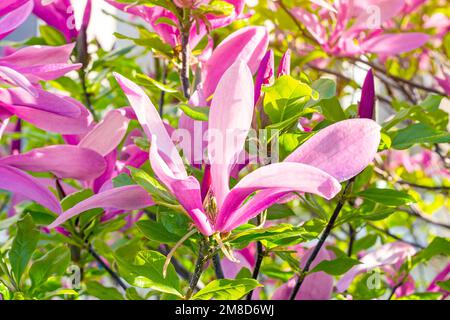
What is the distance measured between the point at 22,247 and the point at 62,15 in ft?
1.38

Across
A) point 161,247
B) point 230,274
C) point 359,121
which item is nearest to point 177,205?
point 359,121

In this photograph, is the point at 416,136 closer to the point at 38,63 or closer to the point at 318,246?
the point at 318,246

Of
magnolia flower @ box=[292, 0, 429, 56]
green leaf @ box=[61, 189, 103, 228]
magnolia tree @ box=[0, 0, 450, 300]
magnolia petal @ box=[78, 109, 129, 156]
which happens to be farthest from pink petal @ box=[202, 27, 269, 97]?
magnolia flower @ box=[292, 0, 429, 56]

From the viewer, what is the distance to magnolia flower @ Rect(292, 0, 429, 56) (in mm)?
1083

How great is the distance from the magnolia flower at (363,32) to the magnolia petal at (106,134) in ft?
1.57

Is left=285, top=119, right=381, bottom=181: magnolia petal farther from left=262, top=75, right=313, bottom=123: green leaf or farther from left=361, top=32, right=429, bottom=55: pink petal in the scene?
left=361, top=32, right=429, bottom=55: pink petal

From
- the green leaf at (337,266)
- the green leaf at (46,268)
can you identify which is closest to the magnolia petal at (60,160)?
the green leaf at (46,268)

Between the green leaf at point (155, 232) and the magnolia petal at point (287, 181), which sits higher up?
the magnolia petal at point (287, 181)

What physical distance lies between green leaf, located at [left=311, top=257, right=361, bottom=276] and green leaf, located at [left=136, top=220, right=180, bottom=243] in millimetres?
232

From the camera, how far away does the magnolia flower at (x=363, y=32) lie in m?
1.08

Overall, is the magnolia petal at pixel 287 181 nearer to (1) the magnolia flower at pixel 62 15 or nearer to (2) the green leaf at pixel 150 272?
(2) the green leaf at pixel 150 272

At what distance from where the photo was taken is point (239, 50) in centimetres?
77

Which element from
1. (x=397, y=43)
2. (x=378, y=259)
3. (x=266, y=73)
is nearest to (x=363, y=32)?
(x=397, y=43)
